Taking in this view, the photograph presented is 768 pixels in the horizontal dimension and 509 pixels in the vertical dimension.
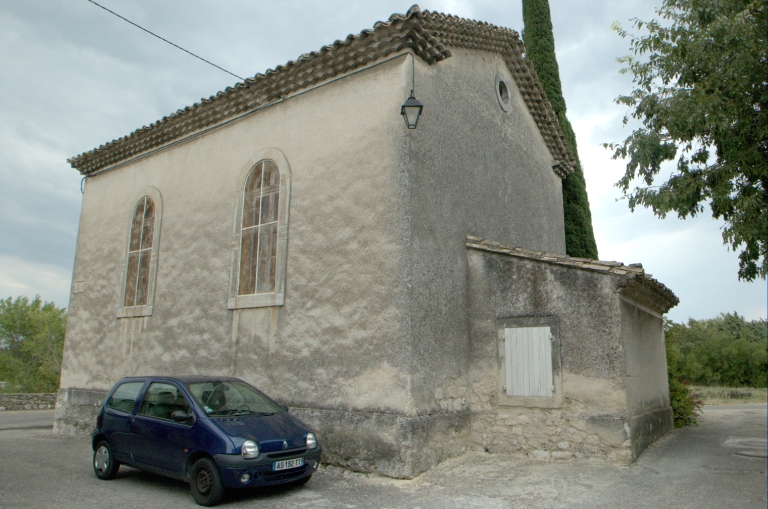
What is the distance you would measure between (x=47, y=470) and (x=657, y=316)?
11269 mm

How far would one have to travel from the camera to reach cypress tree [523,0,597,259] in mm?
17000

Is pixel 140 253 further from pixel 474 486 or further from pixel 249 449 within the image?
pixel 474 486

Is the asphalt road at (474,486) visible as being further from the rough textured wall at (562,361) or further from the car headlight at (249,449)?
the car headlight at (249,449)

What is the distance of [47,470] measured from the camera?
785cm

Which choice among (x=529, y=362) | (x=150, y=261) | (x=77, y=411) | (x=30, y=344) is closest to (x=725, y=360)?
(x=529, y=362)

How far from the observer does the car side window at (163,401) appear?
653cm

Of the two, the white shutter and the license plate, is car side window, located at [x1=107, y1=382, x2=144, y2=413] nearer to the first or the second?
the license plate

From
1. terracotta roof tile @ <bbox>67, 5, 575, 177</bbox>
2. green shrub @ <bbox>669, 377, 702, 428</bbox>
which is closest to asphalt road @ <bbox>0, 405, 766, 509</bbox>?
green shrub @ <bbox>669, 377, 702, 428</bbox>

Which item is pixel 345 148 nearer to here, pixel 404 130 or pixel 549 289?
pixel 404 130

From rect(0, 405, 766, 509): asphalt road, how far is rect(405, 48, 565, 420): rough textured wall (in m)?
1.21

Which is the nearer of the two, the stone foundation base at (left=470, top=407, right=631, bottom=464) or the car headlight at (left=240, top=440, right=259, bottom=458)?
the car headlight at (left=240, top=440, right=259, bottom=458)

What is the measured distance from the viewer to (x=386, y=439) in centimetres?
716

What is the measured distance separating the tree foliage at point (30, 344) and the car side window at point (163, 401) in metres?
34.6

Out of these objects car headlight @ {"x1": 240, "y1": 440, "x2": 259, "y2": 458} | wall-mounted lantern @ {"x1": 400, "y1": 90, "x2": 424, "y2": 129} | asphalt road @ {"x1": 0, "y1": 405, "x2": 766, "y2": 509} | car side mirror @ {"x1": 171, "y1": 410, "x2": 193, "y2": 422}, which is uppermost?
wall-mounted lantern @ {"x1": 400, "y1": 90, "x2": 424, "y2": 129}
